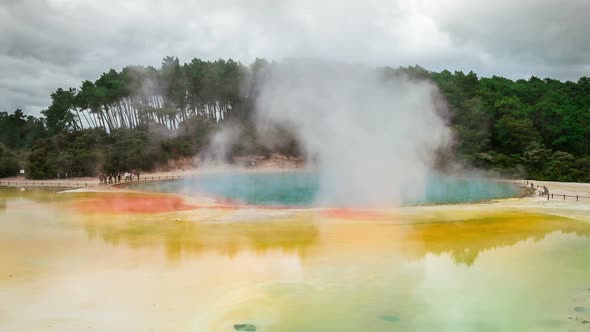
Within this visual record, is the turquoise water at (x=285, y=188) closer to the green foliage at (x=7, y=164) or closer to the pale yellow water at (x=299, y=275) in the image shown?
the pale yellow water at (x=299, y=275)

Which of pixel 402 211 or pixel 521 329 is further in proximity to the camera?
pixel 402 211

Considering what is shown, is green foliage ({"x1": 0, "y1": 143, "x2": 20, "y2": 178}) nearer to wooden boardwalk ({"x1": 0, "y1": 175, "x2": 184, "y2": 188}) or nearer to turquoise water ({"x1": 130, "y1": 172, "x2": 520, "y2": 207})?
wooden boardwalk ({"x1": 0, "y1": 175, "x2": 184, "y2": 188})

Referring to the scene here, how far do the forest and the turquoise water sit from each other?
613 cm

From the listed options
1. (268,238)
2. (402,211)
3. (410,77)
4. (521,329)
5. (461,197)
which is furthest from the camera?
(410,77)

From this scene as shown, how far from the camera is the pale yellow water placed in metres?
8.72

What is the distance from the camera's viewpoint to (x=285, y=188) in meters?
34.9

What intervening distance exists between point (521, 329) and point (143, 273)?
8.16 metres

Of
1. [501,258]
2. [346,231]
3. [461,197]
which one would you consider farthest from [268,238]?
[461,197]

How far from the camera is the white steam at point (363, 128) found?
32000 millimetres

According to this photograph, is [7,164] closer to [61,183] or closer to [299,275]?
[61,183]

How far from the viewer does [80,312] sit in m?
9.12

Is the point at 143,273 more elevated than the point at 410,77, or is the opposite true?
the point at 410,77

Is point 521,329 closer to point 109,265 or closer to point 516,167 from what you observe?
point 109,265

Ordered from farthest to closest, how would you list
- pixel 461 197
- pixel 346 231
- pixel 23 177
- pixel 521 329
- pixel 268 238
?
1. pixel 23 177
2. pixel 461 197
3. pixel 346 231
4. pixel 268 238
5. pixel 521 329
